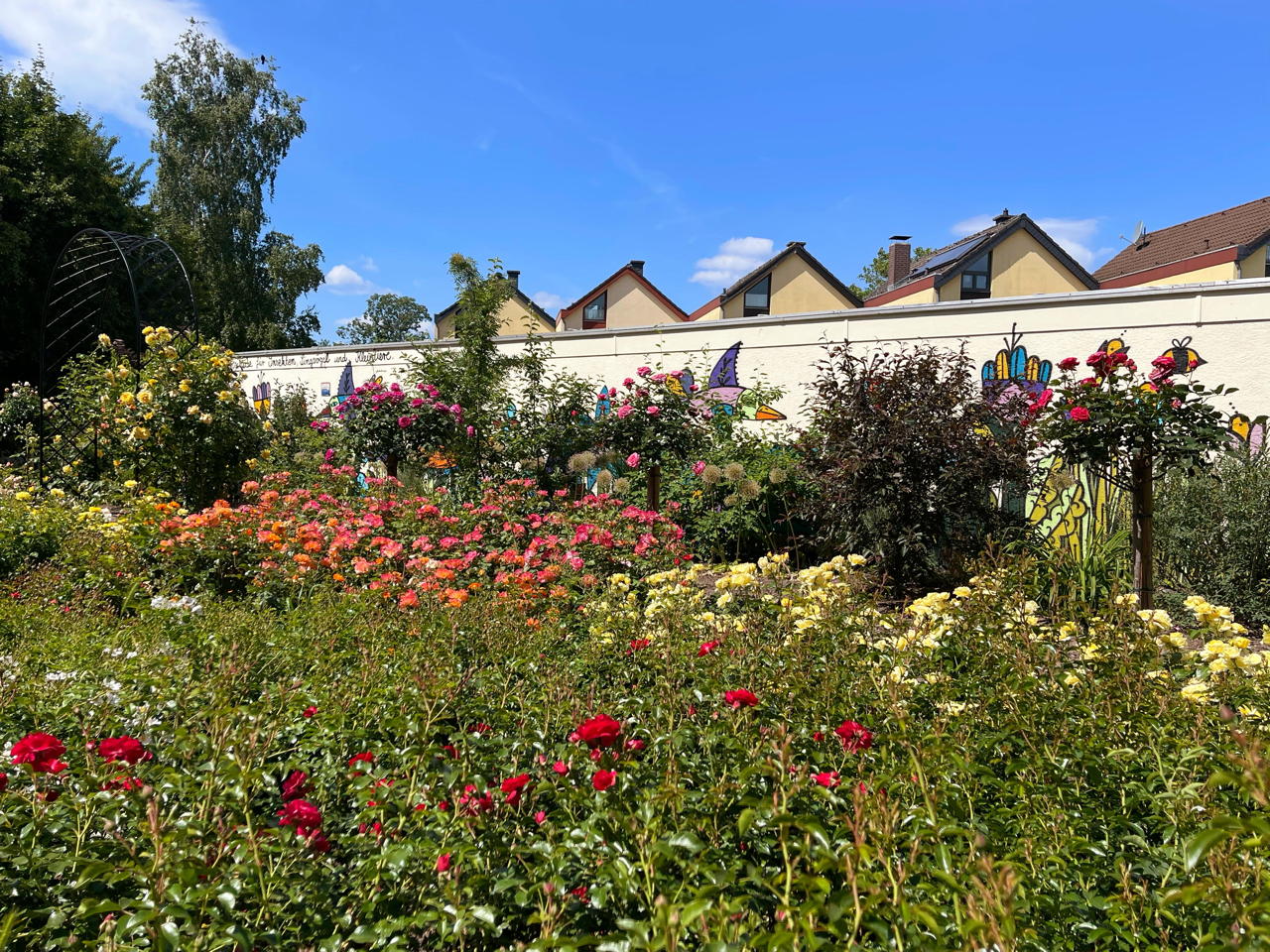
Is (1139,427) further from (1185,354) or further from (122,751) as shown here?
(122,751)

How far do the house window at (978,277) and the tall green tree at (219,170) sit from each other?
63.9 feet

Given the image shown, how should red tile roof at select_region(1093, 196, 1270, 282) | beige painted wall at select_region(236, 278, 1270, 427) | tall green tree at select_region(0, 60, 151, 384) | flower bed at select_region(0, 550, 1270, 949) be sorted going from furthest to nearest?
red tile roof at select_region(1093, 196, 1270, 282) < tall green tree at select_region(0, 60, 151, 384) < beige painted wall at select_region(236, 278, 1270, 427) < flower bed at select_region(0, 550, 1270, 949)

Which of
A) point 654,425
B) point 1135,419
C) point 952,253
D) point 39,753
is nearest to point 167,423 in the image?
point 654,425

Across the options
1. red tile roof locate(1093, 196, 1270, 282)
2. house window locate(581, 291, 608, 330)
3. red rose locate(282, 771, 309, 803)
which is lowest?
red rose locate(282, 771, 309, 803)

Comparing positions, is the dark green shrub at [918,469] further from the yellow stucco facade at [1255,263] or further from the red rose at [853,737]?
the yellow stucco facade at [1255,263]

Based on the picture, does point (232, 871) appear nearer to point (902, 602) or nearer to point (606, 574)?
point (606, 574)

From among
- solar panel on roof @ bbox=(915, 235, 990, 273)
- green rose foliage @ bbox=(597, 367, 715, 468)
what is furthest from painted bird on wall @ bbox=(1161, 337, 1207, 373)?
solar panel on roof @ bbox=(915, 235, 990, 273)

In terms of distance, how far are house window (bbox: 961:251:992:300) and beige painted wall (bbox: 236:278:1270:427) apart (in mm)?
16688

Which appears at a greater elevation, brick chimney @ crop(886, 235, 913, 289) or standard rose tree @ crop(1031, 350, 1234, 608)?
brick chimney @ crop(886, 235, 913, 289)

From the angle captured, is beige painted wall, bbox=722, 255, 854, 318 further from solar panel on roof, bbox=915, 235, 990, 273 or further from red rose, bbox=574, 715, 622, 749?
red rose, bbox=574, 715, 622, 749

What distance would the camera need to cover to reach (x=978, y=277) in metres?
23.1

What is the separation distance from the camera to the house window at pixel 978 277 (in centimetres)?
2300

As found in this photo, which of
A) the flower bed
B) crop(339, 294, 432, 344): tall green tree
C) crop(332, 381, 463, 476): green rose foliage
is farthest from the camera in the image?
crop(339, 294, 432, 344): tall green tree

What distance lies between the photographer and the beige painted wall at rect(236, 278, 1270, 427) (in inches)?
258
